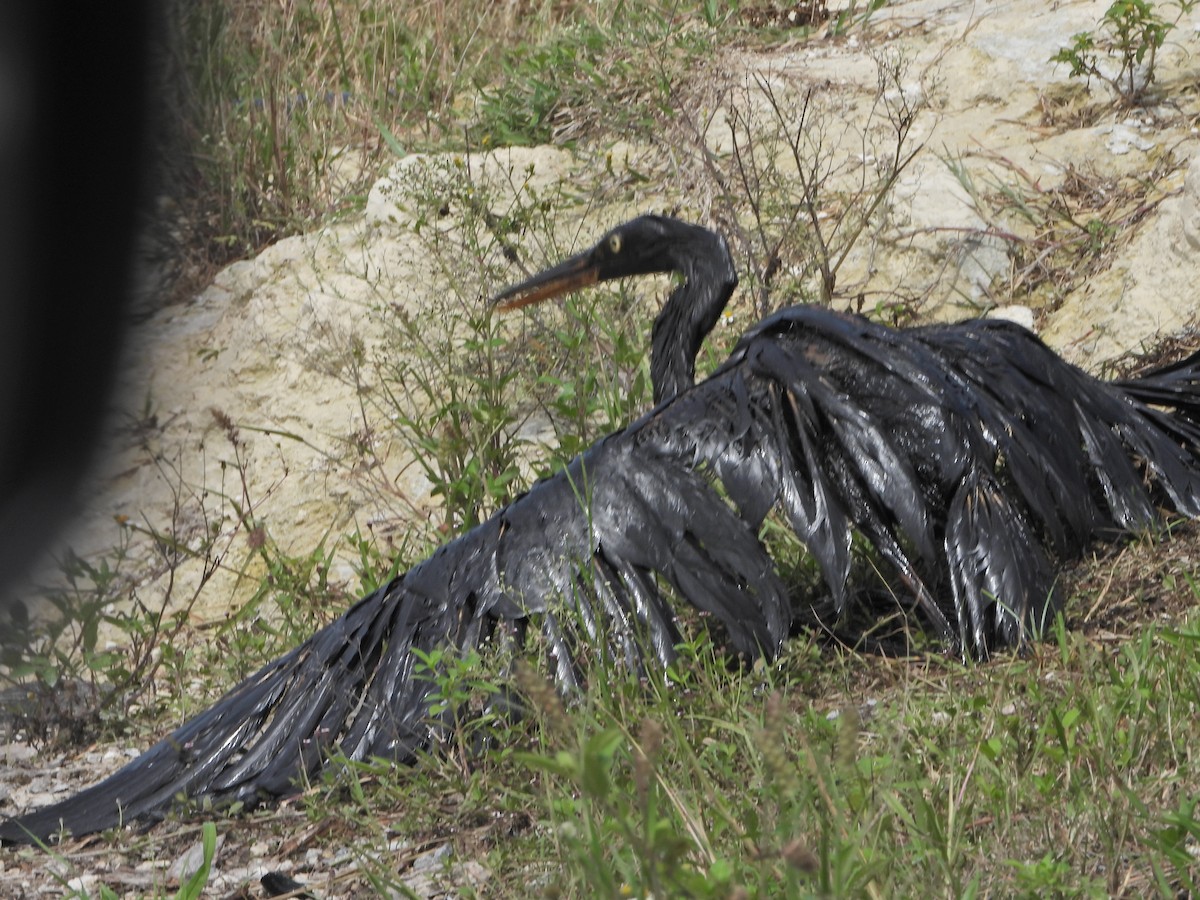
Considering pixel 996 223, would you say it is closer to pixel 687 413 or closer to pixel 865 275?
pixel 865 275

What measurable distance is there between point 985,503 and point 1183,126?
3.88 meters

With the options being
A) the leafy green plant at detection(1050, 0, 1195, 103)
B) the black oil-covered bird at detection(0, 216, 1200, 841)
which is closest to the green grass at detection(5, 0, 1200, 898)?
the black oil-covered bird at detection(0, 216, 1200, 841)

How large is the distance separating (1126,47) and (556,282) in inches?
123

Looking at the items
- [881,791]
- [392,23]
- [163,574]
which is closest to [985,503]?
[881,791]

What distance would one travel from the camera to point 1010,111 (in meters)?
7.08

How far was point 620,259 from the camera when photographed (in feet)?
18.0

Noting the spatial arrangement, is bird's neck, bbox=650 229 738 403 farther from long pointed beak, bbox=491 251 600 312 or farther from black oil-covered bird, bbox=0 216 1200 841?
black oil-covered bird, bbox=0 216 1200 841

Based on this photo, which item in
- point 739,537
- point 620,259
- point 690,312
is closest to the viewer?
point 739,537

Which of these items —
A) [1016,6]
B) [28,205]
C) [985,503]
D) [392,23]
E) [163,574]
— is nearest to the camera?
[985,503]

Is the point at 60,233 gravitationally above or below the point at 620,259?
above

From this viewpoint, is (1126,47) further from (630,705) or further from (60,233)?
(630,705)

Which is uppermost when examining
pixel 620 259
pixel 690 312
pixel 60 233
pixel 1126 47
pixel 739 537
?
pixel 60 233

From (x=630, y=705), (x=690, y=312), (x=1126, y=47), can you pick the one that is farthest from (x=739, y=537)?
(x=1126, y=47)

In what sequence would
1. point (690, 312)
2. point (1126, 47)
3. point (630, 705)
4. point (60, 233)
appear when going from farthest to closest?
point (1126, 47), point (690, 312), point (60, 233), point (630, 705)
